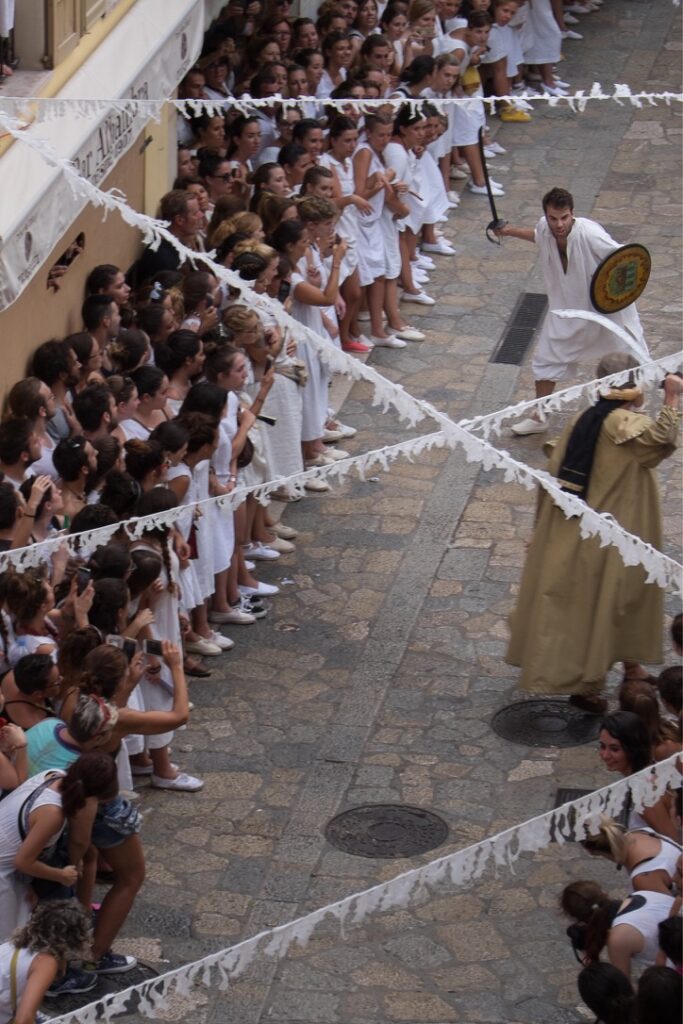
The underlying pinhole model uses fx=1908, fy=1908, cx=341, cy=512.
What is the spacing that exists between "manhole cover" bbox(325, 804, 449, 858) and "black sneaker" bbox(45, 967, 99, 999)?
1.52m

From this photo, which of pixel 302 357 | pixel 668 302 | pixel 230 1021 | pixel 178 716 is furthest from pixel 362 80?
pixel 230 1021

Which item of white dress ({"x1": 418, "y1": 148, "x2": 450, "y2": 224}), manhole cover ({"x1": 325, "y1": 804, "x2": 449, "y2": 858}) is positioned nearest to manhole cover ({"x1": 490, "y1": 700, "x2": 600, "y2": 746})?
manhole cover ({"x1": 325, "y1": 804, "x2": 449, "y2": 858})

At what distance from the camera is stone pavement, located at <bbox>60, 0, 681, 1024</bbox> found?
26.2 ft

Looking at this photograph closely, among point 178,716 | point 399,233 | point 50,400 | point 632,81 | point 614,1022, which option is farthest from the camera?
point 632,81

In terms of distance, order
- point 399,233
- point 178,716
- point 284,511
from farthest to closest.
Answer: point 399,233 < point 284,511 < point 178,716

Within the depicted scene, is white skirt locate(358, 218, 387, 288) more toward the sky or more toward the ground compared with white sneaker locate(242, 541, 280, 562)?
more toward the sky

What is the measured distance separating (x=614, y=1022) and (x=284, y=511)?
6.15 metres

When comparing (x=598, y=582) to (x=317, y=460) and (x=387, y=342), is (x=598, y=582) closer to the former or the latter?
(x=317, y=460)

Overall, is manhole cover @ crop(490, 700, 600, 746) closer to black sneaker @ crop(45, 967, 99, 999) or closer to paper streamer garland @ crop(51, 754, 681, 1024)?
black sneaker @ crop(45, 967, 99, 999)

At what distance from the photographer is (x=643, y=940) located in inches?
274

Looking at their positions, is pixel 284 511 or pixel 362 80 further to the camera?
pixel 362 80

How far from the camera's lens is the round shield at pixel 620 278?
36.8 ft

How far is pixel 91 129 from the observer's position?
1106cm

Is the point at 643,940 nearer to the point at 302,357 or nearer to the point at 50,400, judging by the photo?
the point at 50,400
